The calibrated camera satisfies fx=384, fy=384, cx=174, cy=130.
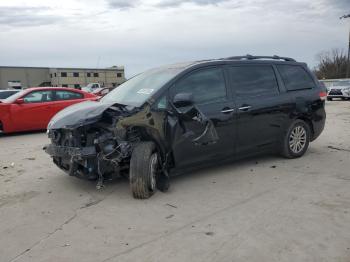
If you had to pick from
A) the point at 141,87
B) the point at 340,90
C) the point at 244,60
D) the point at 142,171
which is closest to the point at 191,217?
the point at 142,171

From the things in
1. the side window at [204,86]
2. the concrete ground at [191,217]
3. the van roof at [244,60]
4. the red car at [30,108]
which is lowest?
the concrete ground at [191,217]

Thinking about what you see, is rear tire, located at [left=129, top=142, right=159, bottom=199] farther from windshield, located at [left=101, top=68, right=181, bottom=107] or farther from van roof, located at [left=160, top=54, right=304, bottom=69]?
van roof, located at [left=160, top=54, right=304, bottom=69]

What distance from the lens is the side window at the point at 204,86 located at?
5391 millimetres

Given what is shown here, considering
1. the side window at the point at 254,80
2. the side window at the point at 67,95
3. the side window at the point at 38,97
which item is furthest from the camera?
the side window at the point at 67,95

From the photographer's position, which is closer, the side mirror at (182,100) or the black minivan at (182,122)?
the black minivan at (182,122)

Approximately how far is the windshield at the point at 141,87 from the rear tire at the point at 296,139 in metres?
2.40

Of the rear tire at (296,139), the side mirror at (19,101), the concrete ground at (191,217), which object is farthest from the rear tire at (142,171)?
the side mirror at (19,101)

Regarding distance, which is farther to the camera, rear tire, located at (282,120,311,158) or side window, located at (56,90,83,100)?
side window, located at (56,90,83,100)

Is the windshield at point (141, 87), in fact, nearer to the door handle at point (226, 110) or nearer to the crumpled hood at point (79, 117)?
the crumpled hood at point (79, 117)

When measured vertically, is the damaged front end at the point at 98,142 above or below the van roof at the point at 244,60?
below

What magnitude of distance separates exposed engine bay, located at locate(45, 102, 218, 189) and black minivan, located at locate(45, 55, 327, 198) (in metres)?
0.01

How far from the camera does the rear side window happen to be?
263 inches

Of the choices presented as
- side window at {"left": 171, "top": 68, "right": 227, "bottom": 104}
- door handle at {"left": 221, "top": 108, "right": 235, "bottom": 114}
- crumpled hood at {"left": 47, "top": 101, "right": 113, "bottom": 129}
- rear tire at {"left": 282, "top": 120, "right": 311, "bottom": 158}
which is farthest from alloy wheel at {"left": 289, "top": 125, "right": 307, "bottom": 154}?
crumpled hood at {"left": 47, "top": 101, "right": 113, "bottom": 129}

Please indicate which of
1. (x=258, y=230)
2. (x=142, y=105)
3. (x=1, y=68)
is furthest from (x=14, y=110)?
(x=1, y=68)
